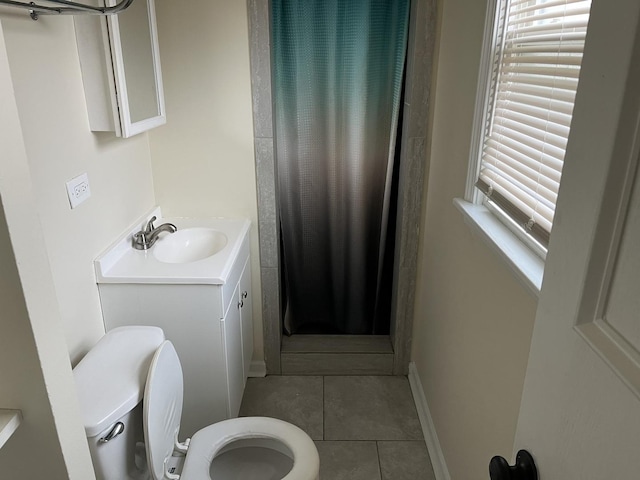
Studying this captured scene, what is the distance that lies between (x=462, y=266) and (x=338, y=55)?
1277 millimetres

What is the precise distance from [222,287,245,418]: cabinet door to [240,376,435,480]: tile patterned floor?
1.00 ft

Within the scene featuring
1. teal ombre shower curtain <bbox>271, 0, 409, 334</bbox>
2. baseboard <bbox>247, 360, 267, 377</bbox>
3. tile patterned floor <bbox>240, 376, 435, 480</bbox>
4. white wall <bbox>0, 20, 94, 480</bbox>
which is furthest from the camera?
baseboard <bbox>247, 360, 267, 377</bbox>

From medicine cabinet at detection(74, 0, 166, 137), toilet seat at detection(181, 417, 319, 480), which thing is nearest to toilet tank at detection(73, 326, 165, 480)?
toilet seat at detection(181, 417, 319, 480)

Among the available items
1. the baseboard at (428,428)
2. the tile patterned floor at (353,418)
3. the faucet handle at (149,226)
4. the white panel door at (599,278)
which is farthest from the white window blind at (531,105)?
the faucet handle at (149,226)

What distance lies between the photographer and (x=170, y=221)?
7.84ft

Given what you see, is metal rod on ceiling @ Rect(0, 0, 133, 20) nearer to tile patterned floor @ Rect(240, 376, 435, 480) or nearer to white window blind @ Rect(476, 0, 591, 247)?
white window blind @ Rect(476, 0, 591, 247)

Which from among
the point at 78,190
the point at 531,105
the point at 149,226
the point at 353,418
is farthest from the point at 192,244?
the point at 531,105

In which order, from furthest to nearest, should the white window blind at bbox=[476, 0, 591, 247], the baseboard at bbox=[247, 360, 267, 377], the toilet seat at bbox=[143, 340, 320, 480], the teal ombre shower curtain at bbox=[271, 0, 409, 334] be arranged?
1. the baseboard at bbox=[247, 360, 267, 377]
2. the teal ombre shower curtain at bbox=[271, 0, 409, 334]
3. the toilet seat at bbox=[143, 340, 320, 480]
4. the white window blind at bbox=[476, 0, 591, 247]

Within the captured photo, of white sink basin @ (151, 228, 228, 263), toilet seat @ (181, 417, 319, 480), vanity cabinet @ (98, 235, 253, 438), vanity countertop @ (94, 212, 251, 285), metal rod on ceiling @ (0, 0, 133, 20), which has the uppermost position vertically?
metal rod on ceiling @ (0, 0, 133, 20)

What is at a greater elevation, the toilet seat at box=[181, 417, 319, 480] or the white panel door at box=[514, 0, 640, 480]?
the white panel door at box=[514, 0, 640, 480]

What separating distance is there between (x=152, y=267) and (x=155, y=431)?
2.18ft

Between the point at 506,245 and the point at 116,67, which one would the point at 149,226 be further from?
the point at 506,245

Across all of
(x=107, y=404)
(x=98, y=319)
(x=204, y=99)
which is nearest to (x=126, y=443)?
(x=107, y=404)

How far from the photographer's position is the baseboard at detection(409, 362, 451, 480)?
200 cm
